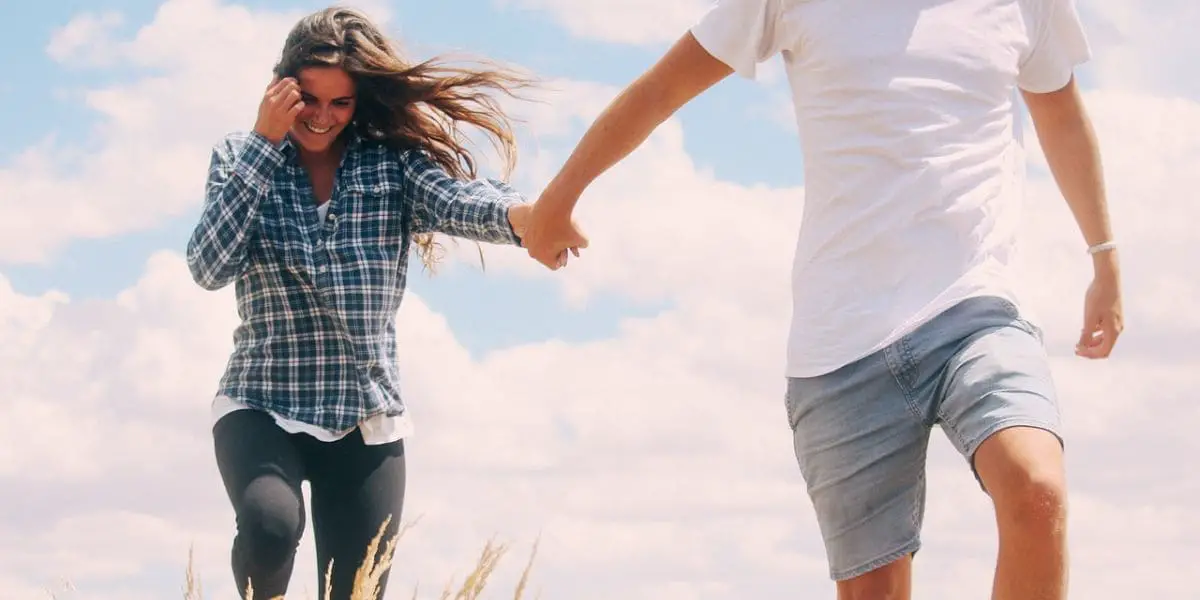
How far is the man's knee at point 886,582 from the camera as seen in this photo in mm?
3785

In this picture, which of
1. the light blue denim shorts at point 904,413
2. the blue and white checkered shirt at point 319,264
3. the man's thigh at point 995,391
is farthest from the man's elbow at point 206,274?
the man's thigh at point 995,391

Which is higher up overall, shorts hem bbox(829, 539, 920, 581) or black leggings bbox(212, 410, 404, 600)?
black leggings bbox(212, 410, 404, 600)

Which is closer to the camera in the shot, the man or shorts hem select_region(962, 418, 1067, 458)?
shorts hem select_region(962, 418, 1067, 458)

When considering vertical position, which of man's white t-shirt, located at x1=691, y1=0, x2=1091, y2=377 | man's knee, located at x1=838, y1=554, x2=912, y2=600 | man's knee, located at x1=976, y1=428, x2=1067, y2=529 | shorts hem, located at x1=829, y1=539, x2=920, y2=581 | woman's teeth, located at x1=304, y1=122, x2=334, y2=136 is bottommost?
man's knee, located at x1=838, y1=554, x2=912, y2=600

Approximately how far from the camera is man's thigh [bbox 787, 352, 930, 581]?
12.0ft

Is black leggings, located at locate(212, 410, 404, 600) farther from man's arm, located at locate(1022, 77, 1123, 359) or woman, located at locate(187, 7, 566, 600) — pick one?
man's arm, located at locate(1022, 77, 1123, 359)

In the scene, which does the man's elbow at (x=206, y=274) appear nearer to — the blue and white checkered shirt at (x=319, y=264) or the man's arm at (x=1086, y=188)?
the blue and white checkered shirt at (x=319, y=264)

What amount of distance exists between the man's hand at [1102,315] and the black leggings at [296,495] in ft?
6.67

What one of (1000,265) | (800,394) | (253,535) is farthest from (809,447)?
(253,535)

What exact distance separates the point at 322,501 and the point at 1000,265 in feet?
7.13

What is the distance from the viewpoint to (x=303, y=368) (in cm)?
487

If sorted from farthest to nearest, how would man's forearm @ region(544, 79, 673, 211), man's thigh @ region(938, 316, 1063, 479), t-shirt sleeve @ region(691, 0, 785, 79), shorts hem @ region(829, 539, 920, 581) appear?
man's forearm @ region(544, 79, 673, 211)
t-shirt sleeve @ region(691, 0, 785, 79)
shorts hem @ region(829, 539, 920, 581)
man's thigh @ region(938, 316, 1063, 479)

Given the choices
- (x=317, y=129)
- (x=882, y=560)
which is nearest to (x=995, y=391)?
(x=882, y=560)

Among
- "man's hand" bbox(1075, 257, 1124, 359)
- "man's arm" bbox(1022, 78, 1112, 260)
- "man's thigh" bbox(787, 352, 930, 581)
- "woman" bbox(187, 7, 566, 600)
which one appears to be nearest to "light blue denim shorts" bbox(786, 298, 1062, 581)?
"man's thigh" bbox(787, 352, 930, 581)
